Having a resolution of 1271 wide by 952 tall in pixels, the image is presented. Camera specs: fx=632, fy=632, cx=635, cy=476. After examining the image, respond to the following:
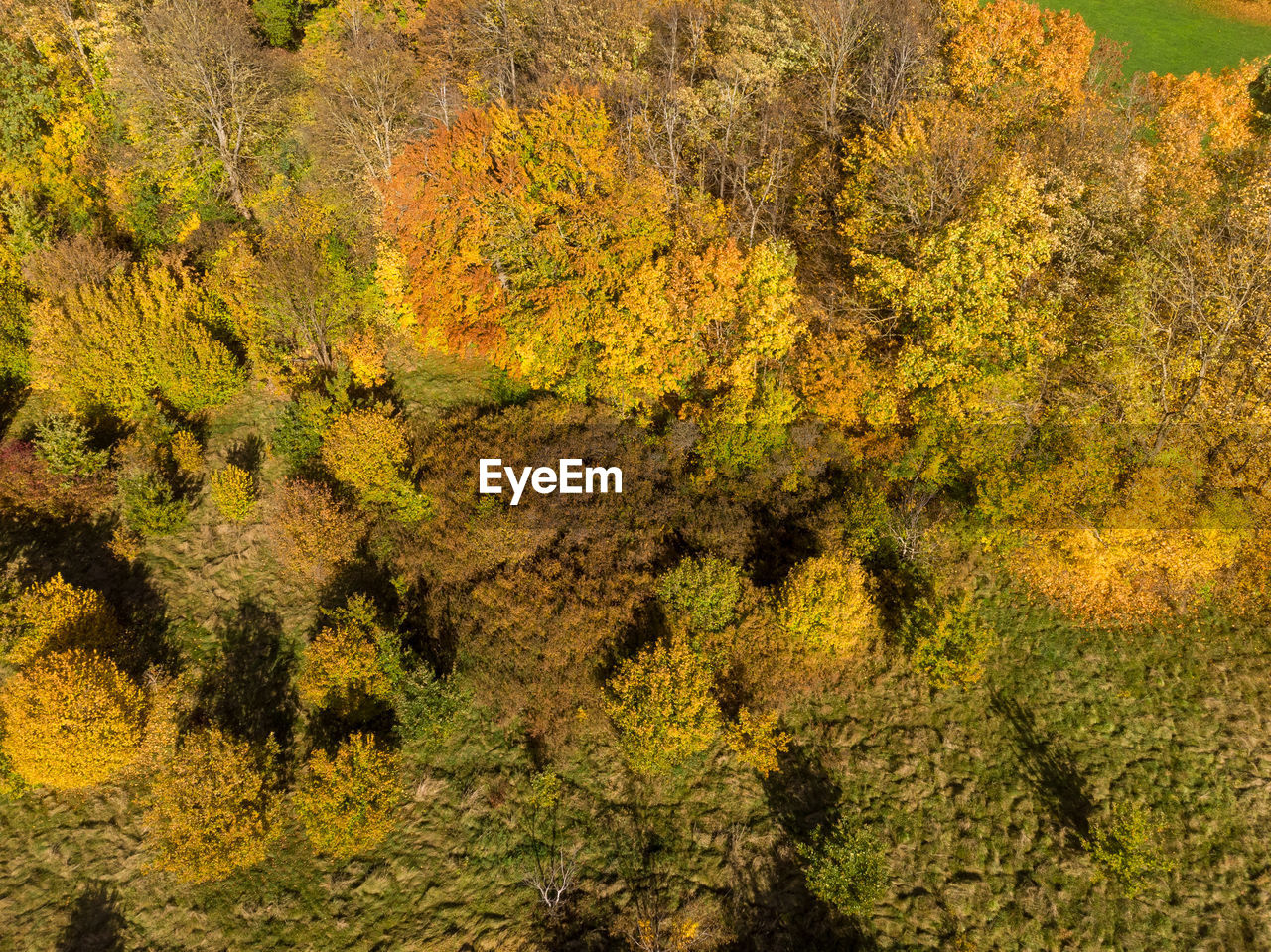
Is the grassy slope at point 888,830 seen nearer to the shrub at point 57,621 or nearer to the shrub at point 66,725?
the shrub at point 66,725

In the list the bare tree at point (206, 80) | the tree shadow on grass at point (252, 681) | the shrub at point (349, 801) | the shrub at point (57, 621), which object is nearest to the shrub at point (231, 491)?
the tree shadow on grass at point (252, 681)

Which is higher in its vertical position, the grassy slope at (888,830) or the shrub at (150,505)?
the shrub at (150,505)

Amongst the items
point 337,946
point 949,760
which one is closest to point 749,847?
point 949,760

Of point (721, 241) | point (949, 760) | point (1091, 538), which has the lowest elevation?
point (949, 760)

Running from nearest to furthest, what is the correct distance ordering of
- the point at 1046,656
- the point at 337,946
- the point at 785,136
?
the point at 337,946 < the point at 1046,656 < the point at 785,136

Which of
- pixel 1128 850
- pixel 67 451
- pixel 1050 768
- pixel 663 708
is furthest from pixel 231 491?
pixel 1128 850

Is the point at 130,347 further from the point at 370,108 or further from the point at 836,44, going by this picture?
the point at 836,44

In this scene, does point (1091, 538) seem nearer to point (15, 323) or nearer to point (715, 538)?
point (715, 538)
